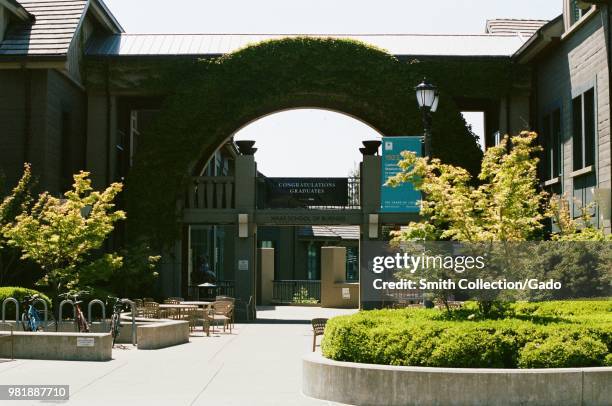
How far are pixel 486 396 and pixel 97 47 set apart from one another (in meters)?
24.4

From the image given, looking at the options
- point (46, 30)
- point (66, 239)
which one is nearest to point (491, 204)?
point (66, 239)

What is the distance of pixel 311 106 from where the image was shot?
33.9 meters

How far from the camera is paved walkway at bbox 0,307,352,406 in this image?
13.2m

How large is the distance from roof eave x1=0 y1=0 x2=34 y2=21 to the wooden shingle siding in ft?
0.74

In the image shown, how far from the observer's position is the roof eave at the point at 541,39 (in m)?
27.3

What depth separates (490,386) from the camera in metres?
12.1

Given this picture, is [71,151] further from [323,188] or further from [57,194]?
[323,188]

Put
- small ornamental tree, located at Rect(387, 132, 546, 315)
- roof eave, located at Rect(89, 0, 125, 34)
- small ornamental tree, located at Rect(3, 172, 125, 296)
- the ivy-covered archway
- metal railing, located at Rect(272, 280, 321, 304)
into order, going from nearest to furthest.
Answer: small ornamental tree, located at Rect(387, 132, 546, 315)
small ornamental tree, located at Rect(3, 172, 125, 296)
the ivy-covered archway
roof eave, located at Rect(89, 0, 125, 34)
metal railing, located at Rect(272, 280, 321, 304)

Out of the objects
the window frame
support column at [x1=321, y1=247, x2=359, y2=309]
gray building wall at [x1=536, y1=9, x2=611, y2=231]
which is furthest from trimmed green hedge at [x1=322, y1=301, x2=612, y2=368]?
support column at [x1=321, y1=247, x2=359, y2=309]

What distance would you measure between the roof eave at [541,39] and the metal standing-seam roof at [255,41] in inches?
70.9

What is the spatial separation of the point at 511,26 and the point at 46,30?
18.3 metres

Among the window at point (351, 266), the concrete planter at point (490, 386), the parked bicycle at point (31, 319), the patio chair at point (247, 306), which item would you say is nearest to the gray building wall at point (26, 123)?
the patio chair at point (247, 306)

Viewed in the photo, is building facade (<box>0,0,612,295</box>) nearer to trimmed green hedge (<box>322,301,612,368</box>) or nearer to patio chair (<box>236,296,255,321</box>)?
patio chair (<box>236,296,255,321</box>)

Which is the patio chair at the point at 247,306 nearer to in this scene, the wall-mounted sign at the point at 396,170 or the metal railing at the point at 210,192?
the metal railing at the point at 210,192
